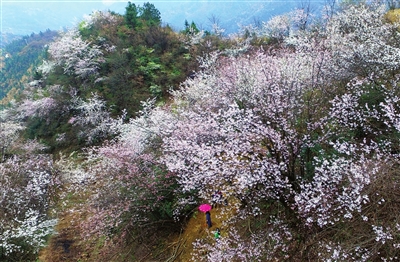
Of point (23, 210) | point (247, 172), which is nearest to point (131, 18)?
point (23, 210)

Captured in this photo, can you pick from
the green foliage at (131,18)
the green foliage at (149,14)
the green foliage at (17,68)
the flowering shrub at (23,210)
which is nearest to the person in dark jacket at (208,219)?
the flowering shrub at (23,210)

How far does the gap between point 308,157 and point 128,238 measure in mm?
6708

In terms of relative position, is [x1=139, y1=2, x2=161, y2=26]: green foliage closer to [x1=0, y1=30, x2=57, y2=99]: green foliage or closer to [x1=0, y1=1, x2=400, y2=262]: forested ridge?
[x1=0, y1=1, x2=400, y2=262]: forested ridge

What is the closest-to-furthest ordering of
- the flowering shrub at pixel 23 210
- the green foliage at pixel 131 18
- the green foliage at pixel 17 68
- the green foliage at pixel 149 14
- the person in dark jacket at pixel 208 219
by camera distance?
1. the person in dark jacket at pixel 208 219
2. the flowering shrub at pixel 23 210
3. the green foliage at pixel 131 18
4. the green foliage at pixel 149 14
5. the green foliage at pixel 17 68

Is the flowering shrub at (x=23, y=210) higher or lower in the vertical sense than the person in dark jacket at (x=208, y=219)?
higher

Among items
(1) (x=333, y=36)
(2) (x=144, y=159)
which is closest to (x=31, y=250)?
(2) (x=144, y=159)

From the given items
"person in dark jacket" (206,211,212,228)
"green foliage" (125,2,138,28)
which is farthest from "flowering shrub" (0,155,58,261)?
"green foliage" (125,2,138,28)

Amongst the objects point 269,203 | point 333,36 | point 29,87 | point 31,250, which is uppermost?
point 29,87

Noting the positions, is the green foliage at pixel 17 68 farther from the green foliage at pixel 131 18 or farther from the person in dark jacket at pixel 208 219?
the person in dark jacket at pixel 208 219

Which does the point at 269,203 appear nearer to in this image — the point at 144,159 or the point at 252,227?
the point at 252,227

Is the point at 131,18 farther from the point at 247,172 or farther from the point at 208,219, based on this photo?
the point at 247,172

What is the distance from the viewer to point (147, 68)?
21.6m

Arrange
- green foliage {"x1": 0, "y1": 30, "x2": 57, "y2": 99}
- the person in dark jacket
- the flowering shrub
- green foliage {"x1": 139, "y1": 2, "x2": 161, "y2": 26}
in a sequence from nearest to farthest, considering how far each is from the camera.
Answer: the person in dark jacket < the flowering shrub < green foliage {"x1": 139, "y1": 2, "x2": 161, "y2": 26} < green foliage {"x1": 0, "y1": 30, "x2": 57, "y2": 99}

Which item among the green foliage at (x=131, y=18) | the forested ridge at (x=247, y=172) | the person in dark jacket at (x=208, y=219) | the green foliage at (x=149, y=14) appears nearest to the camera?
the forested ridge at (x=247, y=172)
